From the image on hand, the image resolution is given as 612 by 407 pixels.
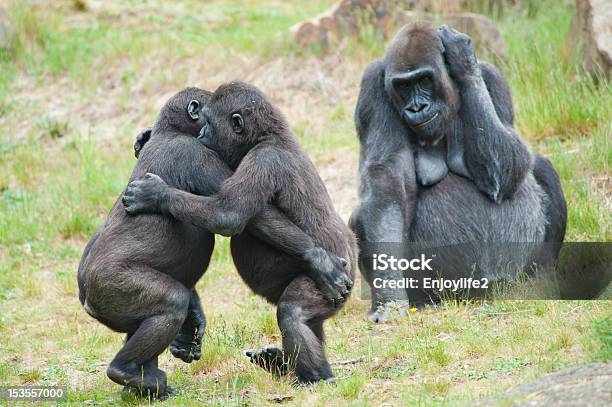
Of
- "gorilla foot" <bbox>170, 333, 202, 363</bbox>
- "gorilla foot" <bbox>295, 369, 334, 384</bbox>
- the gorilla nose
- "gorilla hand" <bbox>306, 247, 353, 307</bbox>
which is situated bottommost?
"gorilla foot" <bbox>170, 333, 202, 363</bbox>

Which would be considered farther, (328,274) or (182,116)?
(182,116)

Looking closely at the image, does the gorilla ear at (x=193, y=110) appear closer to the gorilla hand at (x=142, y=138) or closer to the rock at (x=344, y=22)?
the gorilla hand at (x=142, y=138)

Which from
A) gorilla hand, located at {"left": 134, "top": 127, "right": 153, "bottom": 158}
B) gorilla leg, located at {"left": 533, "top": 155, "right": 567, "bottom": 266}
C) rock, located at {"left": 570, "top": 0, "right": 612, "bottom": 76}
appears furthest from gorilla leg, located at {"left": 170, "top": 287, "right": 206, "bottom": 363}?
rock, located at {"left": 570, "top": 0, "right": 612, "bottom": 76}

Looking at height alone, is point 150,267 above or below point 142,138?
below

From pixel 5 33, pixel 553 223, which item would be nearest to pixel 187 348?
pixel 553 223

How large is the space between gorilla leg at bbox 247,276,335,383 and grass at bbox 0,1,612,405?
0.13m

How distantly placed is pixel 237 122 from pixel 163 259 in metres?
0.86

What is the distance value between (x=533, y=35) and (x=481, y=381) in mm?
6867

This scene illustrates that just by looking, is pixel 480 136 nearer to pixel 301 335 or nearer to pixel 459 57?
pixel 459 57

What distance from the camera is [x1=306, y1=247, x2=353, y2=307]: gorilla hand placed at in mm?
5180

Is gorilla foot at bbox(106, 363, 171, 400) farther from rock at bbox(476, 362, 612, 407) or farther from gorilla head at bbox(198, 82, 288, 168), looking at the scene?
rock at bbox(476, 362, 612, 407)

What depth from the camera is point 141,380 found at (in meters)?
4.90

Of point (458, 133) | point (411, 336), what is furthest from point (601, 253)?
point (411, 336)

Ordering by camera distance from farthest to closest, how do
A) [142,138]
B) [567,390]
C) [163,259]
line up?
[142,138], [163,259], [567,390]
